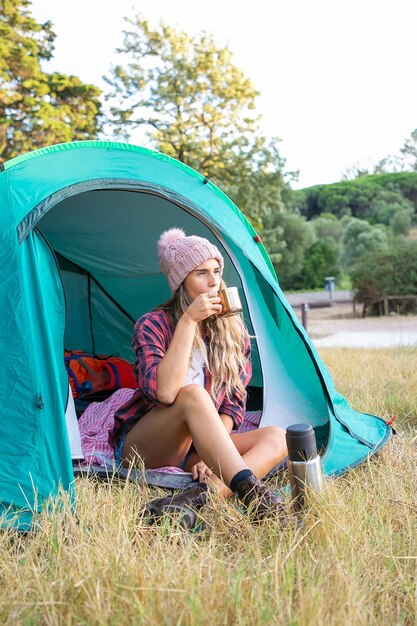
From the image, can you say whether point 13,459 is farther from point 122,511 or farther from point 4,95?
point 4,95

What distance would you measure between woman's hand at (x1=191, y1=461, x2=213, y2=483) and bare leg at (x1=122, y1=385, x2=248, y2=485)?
0.08 meters

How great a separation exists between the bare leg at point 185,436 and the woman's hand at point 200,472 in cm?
8

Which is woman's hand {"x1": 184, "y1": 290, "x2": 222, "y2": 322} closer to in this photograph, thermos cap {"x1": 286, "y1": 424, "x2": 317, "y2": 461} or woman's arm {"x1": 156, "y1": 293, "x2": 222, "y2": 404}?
woman's arm {"x1": 156, "y1": 293, "x2": 222, "y2": 404}

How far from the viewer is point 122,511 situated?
1991 mm

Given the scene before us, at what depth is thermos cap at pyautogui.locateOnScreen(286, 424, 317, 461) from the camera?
203cm

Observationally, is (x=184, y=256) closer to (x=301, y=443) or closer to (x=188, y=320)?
(x=188, y=320)

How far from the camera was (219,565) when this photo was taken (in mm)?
1602

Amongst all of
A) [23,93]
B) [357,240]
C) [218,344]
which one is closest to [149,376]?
[218,344]

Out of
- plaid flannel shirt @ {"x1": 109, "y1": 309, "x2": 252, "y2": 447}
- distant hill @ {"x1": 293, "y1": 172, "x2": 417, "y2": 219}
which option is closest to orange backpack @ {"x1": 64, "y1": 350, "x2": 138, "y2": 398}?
plaid flannel shirt @ {"x1": 109, "y1": 309, "x2": 252, "y2": 447}

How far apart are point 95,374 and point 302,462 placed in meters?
2.26

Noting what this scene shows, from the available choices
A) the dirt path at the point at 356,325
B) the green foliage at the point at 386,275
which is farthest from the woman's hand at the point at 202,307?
the green foliage at the point at 386,275

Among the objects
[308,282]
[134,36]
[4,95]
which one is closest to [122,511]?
[4,95]

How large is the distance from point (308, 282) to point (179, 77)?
43.8 feet

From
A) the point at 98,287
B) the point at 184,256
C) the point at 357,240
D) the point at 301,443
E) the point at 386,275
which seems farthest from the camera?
the point at 357,240
